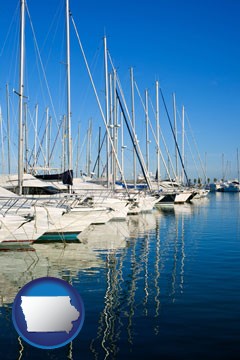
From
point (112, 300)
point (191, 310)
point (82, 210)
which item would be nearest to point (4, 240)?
point (82, 210)

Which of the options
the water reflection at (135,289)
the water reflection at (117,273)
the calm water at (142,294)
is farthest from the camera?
the water reflection at (117,273)

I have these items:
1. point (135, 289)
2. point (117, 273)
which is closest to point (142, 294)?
point (135, 289)

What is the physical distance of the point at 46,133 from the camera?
194 feet

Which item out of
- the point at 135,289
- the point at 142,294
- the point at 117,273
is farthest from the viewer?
the point at 117,273

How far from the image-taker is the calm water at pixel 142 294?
7.50 metres

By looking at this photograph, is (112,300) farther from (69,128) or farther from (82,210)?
(69,128)

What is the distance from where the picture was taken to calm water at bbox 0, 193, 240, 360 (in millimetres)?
7496

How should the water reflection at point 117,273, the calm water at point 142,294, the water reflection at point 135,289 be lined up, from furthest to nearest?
1. the water reflection at point 117,273
2. the water reflection at point 135,289
3. the calm water at point 142,294

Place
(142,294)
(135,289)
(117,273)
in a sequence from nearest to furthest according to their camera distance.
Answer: (142,294) < (135,289) < (117,273)

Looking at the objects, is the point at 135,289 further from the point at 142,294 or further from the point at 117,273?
the point at 117,273

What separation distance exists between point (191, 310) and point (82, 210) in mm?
13520

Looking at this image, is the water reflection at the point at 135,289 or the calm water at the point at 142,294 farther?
the water reflection at the point at 135,289

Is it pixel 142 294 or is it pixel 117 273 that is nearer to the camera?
pixel 142 294

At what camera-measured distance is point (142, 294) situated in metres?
11.0
